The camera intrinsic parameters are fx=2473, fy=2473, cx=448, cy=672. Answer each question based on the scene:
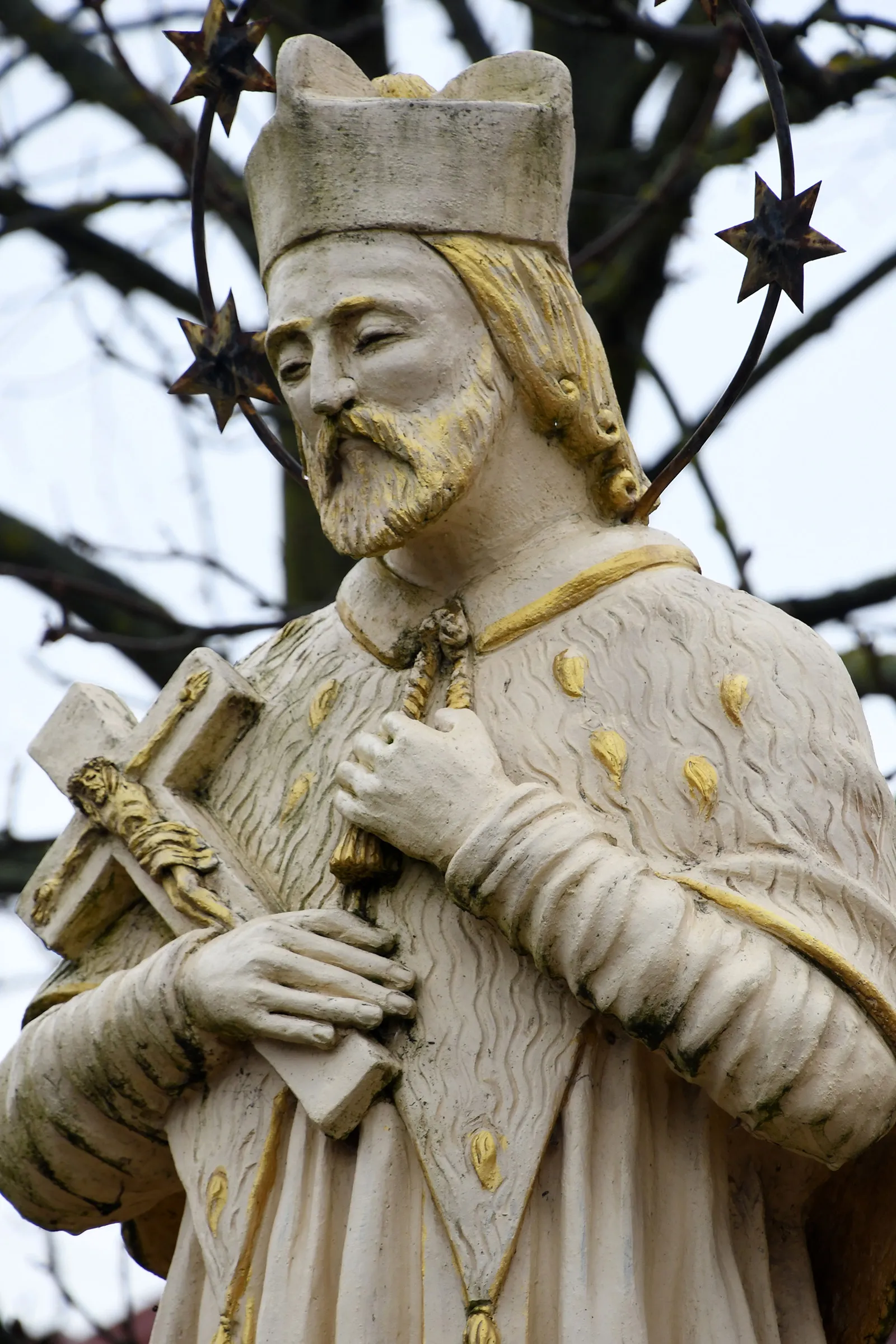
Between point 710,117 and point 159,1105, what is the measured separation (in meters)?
3.77

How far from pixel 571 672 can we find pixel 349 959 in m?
0.61

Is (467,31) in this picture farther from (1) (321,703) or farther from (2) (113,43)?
(1) (321,703)

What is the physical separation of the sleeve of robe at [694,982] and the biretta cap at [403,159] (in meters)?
1.11

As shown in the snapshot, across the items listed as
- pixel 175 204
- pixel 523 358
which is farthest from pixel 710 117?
pixel 523 358

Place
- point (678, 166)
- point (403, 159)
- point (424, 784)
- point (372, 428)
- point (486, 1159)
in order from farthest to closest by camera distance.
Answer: point (678, 166), point (403, 159), point (372, 428), point (424, 784), point (486, 1159)

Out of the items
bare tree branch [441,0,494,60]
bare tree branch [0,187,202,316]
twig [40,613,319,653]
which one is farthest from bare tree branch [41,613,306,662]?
bare tree branch [441,0,494,60]

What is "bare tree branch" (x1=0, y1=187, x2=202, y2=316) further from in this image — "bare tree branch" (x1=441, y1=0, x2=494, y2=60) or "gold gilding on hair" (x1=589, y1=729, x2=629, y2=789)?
"gold gilding on hair" (x1=589, y1=729, x2=629, y2=789)

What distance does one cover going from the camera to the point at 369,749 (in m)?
4.02

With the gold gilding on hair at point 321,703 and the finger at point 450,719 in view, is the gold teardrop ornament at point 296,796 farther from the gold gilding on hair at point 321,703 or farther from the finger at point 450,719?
the finger at point 450,719

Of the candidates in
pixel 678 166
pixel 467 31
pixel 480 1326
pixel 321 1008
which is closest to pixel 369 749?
pixel 321 1008

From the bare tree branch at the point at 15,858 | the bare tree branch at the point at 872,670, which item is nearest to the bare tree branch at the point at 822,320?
the bare tree branch at the point at 872,670

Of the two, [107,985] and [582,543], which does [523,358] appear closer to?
[582,543]

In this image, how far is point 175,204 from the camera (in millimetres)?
8461

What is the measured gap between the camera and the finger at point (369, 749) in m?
3.99
